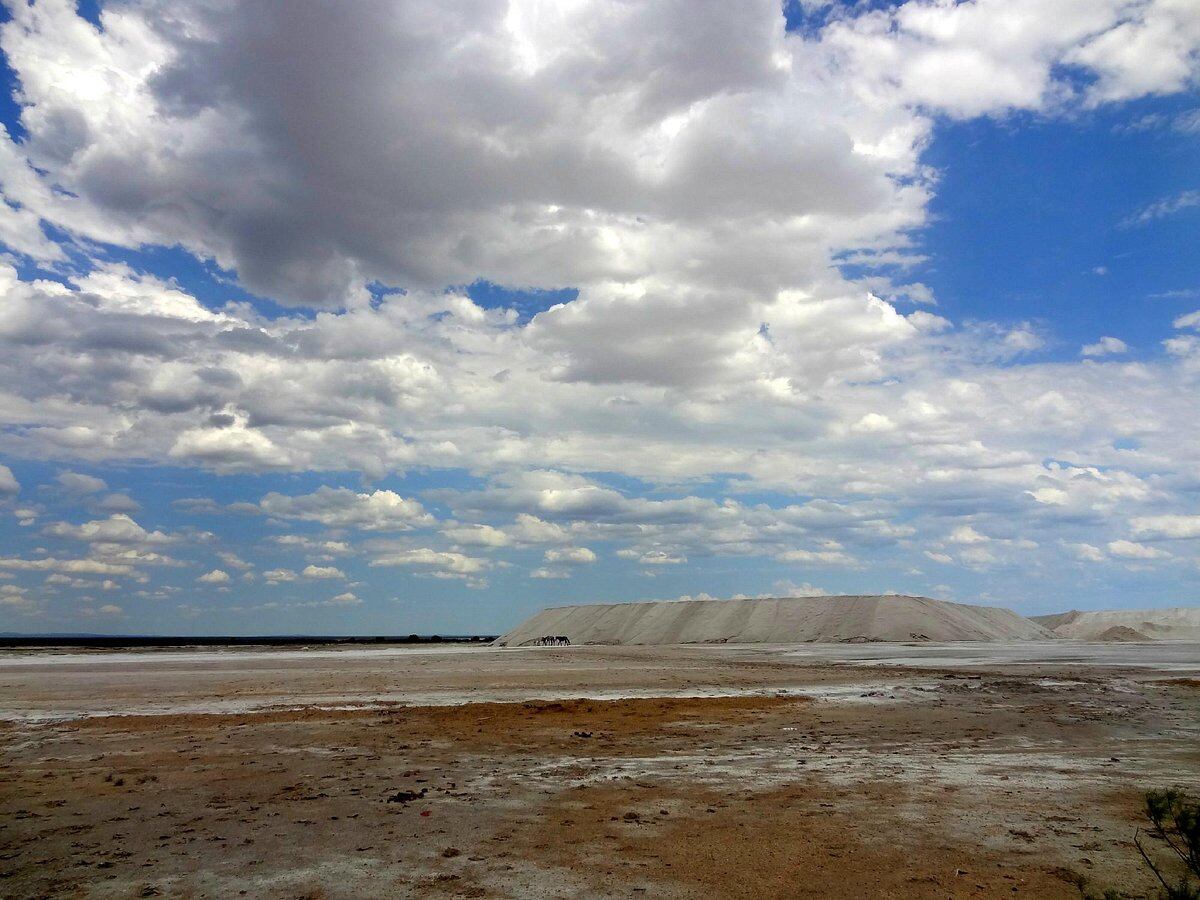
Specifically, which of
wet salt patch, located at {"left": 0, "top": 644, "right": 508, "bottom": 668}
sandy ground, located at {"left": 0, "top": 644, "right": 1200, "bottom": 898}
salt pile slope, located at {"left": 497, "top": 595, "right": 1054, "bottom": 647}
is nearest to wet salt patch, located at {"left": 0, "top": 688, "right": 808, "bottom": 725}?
sandy ground, located at {"left": 0, "top": 644, "right": 1200, "bottom": 898}

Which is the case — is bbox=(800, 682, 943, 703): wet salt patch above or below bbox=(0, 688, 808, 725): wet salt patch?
below

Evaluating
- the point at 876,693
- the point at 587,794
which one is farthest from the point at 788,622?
the point at 587,794

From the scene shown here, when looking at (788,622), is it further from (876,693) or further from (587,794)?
(587,794)

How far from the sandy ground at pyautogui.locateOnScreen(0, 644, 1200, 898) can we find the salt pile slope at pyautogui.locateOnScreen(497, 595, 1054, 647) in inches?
2131

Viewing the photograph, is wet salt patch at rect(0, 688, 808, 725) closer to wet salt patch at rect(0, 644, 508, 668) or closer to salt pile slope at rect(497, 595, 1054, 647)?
wet salt patch at rect(0, 644, 508, 668)

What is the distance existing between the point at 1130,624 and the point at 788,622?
195 ft

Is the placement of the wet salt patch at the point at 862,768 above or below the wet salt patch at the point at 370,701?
below

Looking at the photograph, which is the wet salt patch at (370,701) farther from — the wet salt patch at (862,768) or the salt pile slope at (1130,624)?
the salt pile slope at (1130,624)

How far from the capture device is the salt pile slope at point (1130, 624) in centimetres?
9538

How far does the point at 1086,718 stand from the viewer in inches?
744

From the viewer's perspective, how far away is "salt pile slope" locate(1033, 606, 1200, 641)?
313 feet

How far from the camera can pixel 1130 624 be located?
362ft

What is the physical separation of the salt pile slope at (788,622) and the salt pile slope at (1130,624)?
37.3ft

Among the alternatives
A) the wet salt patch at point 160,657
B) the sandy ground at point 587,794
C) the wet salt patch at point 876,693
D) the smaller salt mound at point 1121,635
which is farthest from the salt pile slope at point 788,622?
the sandy ground at point 587,794
